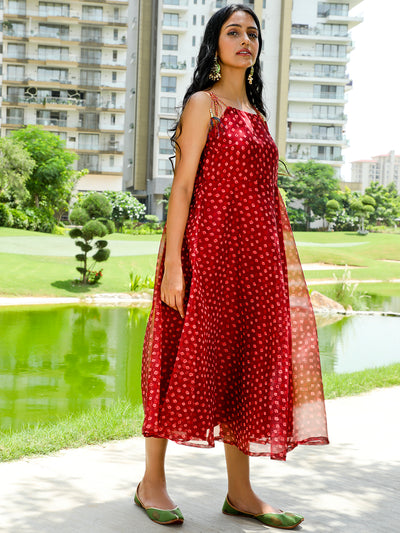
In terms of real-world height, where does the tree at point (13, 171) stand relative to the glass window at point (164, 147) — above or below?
below

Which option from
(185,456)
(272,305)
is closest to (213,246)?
(272,305)

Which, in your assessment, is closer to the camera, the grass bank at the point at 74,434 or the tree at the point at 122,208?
the grass bank at the point at 74,434

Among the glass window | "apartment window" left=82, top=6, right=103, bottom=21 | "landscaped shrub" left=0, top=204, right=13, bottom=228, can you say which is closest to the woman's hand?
"landscaped shrub" left=0, top=204, right=13, bottom=228

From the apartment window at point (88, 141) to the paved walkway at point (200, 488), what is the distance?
63.6 ft

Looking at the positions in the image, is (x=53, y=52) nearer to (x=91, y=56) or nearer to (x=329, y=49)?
(x=91, y=56)

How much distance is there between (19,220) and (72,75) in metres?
9.09

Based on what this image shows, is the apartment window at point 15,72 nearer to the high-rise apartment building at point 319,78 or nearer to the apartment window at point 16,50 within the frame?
the apartment window at point 16,50

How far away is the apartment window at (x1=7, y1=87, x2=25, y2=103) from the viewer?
18.9m

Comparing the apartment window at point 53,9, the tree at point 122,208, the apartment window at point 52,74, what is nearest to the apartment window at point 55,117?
the apartment window at point 52,74

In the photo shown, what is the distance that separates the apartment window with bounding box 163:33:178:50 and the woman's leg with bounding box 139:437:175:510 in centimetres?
→ 2059

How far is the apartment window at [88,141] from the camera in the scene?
20.7m

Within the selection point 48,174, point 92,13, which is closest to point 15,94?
point 92,13

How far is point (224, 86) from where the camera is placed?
1.53 meters

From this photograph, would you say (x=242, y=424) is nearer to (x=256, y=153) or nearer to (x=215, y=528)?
(x=215, y=528)
